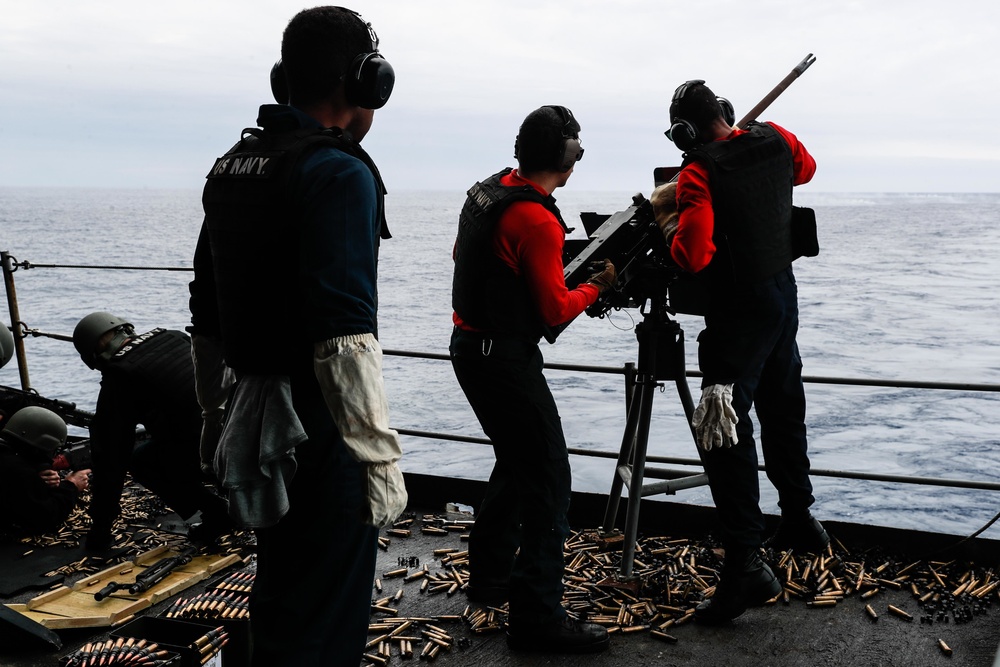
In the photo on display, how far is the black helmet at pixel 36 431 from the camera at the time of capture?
18.3 ft

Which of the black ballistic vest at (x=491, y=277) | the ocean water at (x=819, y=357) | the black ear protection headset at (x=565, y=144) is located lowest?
the ocean water at (x=819, y=357)

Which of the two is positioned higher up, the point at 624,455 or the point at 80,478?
the point at 624,455

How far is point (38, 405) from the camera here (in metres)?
6.18

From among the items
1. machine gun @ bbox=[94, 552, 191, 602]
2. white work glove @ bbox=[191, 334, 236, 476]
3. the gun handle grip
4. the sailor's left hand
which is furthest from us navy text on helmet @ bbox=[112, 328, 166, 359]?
white work glove @ bbox=[191, 334, 236, 476]

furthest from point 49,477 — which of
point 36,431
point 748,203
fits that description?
point 748,203

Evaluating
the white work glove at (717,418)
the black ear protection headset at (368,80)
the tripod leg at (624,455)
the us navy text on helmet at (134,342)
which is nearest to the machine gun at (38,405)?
the us navy text on helmet at (134,342)

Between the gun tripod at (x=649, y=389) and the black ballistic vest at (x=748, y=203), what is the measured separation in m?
0.41

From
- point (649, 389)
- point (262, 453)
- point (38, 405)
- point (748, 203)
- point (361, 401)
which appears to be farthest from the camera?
point (38, 405)

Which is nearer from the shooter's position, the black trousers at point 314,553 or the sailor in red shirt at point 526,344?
the black trousers at point 314,553

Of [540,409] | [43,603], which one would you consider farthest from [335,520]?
[43,603]

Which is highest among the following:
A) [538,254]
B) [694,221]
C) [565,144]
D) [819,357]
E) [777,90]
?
[777,90]

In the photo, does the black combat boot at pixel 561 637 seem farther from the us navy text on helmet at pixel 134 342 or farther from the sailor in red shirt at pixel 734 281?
the us navy text on helmet at pixel 134 342

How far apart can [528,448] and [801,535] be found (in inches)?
74.4

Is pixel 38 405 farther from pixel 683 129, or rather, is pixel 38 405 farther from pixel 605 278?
pixel 683 129
